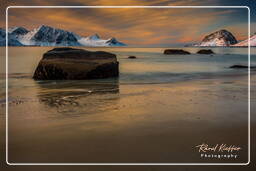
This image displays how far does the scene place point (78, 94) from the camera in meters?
4.93

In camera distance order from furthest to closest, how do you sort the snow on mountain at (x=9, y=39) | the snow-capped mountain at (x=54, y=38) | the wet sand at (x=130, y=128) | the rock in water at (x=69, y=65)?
the rock in water at (x=69, y=65)
the snow-capped mountain at (x=54, y=38)
the snow on mountain at (x=9, y=39)
the wet sand at (x=130, y=128)

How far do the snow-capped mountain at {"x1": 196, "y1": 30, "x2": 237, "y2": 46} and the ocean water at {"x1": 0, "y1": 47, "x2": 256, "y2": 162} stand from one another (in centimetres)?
32

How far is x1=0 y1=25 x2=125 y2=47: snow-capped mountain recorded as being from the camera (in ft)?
16.8

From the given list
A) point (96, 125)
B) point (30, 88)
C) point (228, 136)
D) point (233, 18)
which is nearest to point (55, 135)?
point (96, 125)

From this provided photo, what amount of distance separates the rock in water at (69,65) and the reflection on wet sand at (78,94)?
206 millimetres

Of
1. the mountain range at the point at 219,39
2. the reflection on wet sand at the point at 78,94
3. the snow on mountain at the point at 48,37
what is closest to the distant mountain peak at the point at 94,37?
the snow on mountain at the point at 48,37

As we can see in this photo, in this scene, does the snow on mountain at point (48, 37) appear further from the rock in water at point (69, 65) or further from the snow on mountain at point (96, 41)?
the rock in water at point (69, 65)

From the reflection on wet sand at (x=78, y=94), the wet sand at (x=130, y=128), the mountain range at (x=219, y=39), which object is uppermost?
the mountain range at (x=219, y=39)

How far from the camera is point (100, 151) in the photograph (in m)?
3.06

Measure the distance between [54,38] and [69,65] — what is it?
0.62 metres

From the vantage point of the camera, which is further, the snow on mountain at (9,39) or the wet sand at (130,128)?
the snow on mountain at (9,39)

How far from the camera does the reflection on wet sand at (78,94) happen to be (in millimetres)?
4314

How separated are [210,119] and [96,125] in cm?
143

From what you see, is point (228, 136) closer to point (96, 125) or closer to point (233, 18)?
point (96, 125)
